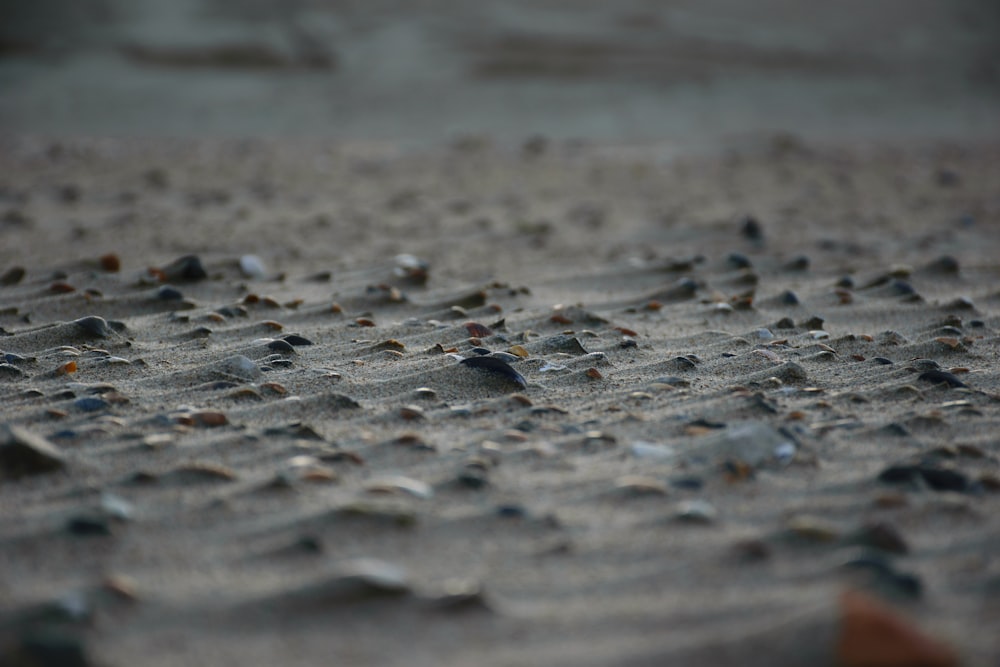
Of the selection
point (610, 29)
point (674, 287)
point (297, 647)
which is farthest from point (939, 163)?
point (297, 647)

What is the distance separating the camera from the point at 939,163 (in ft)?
23.5

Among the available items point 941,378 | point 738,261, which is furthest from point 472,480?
point 738,261

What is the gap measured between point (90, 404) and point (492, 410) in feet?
3.08

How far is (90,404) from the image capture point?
216cm

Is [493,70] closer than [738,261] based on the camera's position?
No

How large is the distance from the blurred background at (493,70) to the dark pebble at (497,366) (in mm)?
5596

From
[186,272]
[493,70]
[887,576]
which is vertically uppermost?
[493,70]

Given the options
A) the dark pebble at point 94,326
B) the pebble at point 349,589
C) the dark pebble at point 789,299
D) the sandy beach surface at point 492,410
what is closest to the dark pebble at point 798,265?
the sandy beach surface at point 492,410

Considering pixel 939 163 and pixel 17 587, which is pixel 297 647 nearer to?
pixel 17 587

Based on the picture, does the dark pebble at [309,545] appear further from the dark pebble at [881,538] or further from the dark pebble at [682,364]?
the dark pebble at [682,364]

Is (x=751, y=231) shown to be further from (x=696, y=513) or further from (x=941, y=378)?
(x=696, y=513)

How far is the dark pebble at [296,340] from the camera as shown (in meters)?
2.73

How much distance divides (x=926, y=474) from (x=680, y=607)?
0.70 meters

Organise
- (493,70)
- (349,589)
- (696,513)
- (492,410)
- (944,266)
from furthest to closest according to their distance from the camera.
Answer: (493,70) → (944,266) → (492,410) → (696,513) → (349,589)
